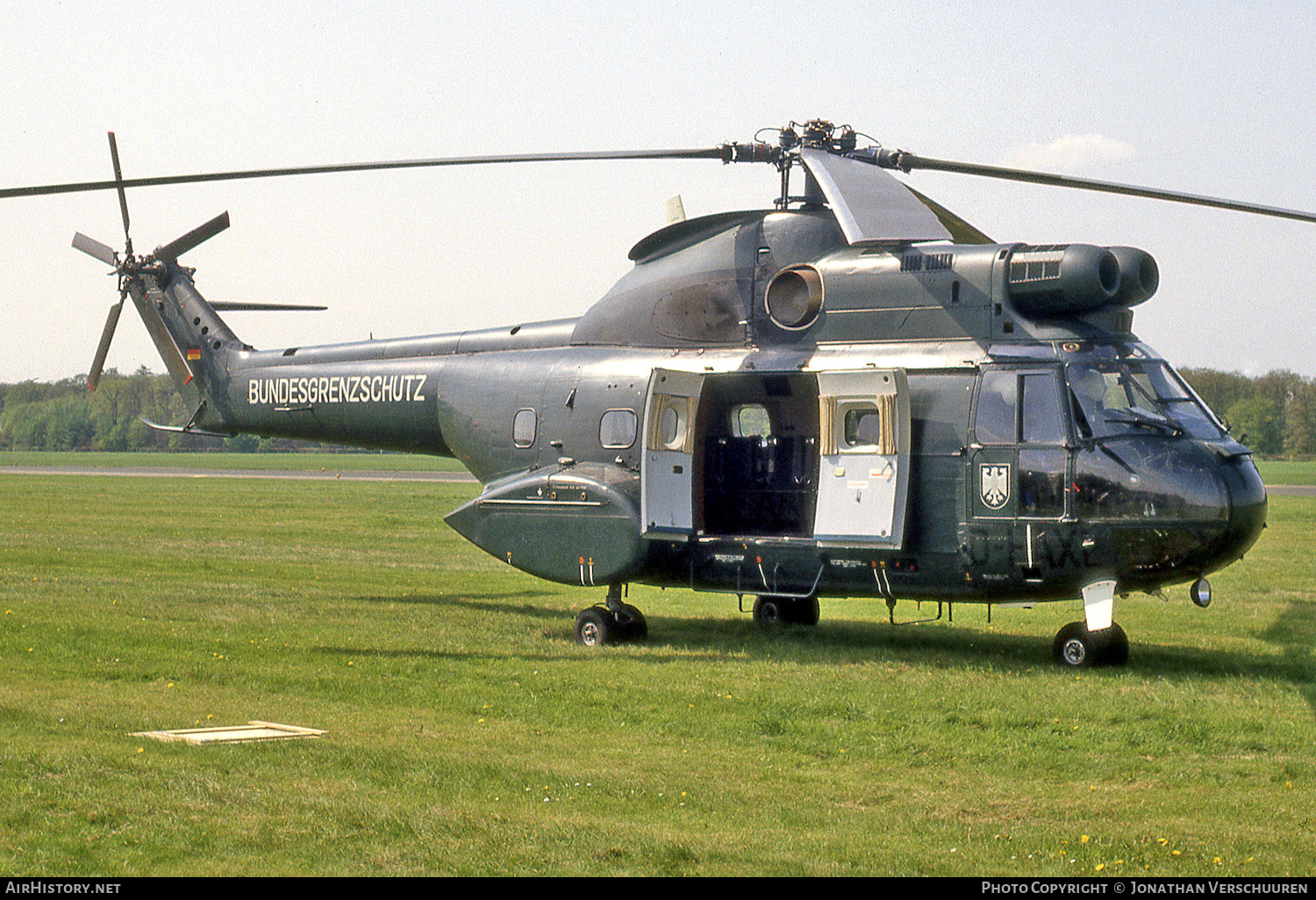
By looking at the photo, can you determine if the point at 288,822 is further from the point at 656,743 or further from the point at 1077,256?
the point at 1077,256

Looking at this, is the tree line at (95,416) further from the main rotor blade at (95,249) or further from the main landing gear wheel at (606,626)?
the main landing gear wheel at (606,626)

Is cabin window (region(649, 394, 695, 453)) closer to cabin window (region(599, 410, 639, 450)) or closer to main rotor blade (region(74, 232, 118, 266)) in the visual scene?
cabin window (region(599, 410, 639, 450))

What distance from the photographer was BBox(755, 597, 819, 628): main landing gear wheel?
18.0m

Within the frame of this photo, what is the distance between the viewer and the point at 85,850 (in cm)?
757

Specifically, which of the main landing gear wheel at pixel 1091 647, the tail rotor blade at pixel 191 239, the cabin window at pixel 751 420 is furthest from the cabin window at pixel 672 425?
the tail rotor blade at pixel 191 239

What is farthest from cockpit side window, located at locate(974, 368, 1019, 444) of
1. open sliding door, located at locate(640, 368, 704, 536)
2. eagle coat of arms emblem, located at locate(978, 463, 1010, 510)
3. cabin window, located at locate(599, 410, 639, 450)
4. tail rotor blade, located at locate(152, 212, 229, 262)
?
tail rotor blade, located at locate(152, 212, 229, 262)

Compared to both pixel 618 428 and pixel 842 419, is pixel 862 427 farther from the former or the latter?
pixel 618 428

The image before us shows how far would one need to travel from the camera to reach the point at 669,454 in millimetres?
16062

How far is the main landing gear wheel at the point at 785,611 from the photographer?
18.0 m

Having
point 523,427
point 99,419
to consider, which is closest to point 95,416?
point 99,419

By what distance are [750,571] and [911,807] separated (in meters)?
6.84

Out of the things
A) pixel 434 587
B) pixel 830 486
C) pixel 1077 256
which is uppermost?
pixel 1077 256

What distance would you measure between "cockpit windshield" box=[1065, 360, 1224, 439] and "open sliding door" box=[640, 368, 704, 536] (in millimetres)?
4585
